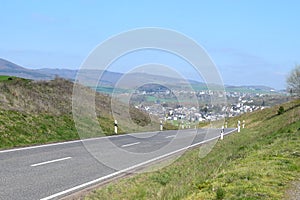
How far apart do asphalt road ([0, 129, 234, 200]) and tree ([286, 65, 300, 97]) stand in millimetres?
57675

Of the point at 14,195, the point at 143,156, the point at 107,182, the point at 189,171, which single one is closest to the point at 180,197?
the point at 107,182

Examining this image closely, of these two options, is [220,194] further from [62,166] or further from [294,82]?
[294,82]

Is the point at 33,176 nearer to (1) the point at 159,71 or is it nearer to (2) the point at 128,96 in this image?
(1) the point at 159,71

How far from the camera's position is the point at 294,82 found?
7019cm

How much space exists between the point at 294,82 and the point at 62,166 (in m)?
65.1

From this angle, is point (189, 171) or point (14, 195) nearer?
point (14, 195)

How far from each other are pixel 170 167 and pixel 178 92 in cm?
395

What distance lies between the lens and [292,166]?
976 centimetres

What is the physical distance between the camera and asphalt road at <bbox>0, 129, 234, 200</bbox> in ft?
27.5

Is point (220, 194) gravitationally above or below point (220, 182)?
above

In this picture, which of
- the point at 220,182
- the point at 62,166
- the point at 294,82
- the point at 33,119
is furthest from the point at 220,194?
the point at 294,82

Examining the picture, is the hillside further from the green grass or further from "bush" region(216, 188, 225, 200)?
"bush" region(216, 188, 225, 200)

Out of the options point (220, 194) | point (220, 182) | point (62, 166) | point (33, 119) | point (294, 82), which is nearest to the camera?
point (220, 194)

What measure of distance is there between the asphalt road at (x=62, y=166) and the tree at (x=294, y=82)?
57.7 m
